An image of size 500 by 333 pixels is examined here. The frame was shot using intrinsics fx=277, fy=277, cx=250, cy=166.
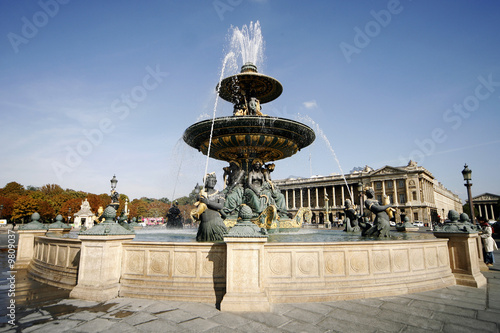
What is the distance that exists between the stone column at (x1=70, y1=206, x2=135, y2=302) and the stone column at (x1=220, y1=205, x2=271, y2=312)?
2281 millimetres

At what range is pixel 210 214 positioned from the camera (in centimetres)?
674

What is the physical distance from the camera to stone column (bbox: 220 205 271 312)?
4469mm

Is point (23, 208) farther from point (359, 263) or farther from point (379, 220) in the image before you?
point (359, 263)

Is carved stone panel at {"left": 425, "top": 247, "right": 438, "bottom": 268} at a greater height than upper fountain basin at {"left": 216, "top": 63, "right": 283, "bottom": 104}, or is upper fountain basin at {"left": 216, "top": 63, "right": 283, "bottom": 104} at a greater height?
upper fountain basin at {"left": 216, "top": 63, "right": 283, "bottom": 104}

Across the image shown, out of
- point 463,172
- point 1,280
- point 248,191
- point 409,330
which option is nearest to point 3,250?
point 1,280

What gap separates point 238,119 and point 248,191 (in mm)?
2954

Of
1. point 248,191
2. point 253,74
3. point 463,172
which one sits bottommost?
point 248,191

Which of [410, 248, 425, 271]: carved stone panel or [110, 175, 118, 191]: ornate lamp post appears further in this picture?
[110, 175, 118, 191]: ornate lamp post

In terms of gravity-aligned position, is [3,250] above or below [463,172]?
below

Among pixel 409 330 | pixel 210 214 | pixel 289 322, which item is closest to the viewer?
pixel 409 330

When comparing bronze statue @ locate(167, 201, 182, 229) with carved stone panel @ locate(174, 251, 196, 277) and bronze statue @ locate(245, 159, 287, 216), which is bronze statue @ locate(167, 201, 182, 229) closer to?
bronze statue @ locate(245, 159, 287, 216)

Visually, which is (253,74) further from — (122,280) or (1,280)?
(1,280)

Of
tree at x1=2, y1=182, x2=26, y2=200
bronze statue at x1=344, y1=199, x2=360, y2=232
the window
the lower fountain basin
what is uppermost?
tree at x1=2, y1=182, x2=26, y2=200

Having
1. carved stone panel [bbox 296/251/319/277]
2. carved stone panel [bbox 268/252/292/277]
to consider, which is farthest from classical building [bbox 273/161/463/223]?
carved stone panel [bbox 268/252/292/277]
